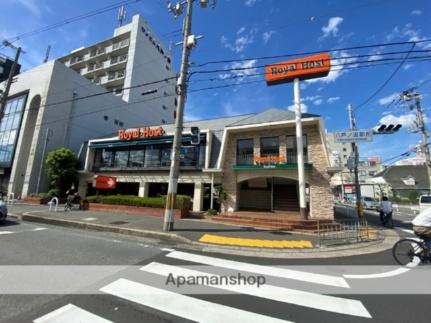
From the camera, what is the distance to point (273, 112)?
1722 cm

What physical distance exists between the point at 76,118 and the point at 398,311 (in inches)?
1212

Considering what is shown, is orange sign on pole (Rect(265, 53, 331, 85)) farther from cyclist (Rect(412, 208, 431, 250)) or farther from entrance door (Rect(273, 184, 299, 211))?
cyclist (Rect(412, 208, 431, 250))

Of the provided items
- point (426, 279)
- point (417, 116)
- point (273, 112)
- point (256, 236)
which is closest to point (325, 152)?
point (273, 112)

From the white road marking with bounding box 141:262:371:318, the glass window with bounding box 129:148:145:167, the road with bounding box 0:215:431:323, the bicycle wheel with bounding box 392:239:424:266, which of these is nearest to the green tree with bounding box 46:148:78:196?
the glass window with bounding box 129:148:145:167

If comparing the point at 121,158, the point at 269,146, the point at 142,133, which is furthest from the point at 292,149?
the point at 121,158

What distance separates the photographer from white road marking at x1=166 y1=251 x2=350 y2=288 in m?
4.98

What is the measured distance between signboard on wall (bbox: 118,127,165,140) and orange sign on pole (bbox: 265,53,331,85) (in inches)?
392

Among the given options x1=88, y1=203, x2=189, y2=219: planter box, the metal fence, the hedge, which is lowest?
the metal fence

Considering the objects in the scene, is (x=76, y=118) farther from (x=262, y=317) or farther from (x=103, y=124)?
(x=262, y=317)

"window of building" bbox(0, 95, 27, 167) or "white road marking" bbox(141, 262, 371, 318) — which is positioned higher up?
"window of building" bbox(0, 95, 27, 167)

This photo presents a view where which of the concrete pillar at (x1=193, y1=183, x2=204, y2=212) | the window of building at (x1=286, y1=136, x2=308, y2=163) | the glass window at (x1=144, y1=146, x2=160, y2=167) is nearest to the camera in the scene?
the window of building at (x1=286, y1=136, x2=308, y2=163)

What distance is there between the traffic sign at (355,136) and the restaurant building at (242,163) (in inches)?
56.8

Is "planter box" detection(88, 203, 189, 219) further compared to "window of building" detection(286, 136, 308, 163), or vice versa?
"window of building" detection(286, 136, 308, 163)

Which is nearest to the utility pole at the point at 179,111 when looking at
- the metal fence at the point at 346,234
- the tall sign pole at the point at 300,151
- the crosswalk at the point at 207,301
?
the crosswalk at the point at 207,301
